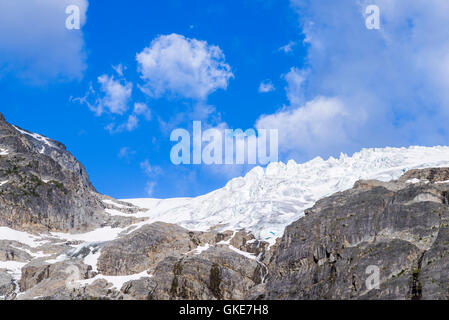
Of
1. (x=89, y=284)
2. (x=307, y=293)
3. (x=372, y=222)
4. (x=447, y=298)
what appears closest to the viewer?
(x=447, y=298)

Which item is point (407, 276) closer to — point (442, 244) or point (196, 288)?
point (442, 244)

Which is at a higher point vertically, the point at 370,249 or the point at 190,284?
the point at 370,249

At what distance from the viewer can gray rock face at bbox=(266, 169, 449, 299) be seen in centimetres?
13538

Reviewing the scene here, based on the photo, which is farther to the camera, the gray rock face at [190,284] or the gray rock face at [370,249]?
the gray rock face at [190,284]

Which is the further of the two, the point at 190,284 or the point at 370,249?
the point at 190,284

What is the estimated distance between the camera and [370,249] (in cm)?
15438

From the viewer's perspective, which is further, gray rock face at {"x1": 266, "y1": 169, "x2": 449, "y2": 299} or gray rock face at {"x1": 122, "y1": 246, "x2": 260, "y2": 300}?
gray rock face at {"x1": 122, "y1": 246, "x2": 260, "y2": 300}

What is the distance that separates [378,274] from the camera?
464ft

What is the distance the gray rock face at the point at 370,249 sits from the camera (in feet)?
444
